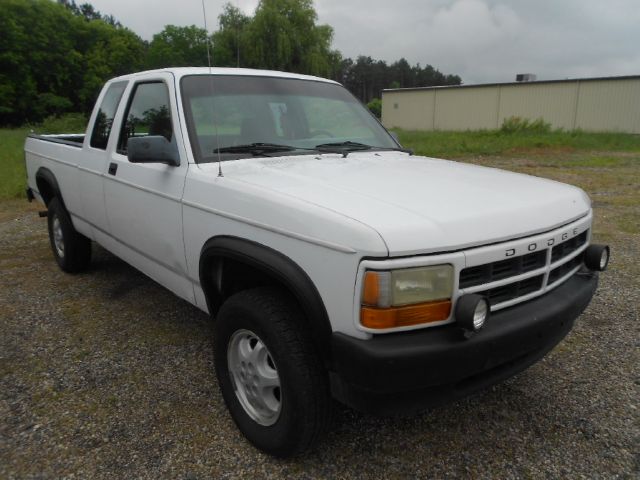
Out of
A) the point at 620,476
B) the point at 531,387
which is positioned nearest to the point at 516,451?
the point at 620,476

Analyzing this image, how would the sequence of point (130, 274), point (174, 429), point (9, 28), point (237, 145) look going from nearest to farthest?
point (174, 429)
point (237, 145)
point (130, 274)
point (9, 28)

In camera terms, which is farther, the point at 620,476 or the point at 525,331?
the point at 620,476

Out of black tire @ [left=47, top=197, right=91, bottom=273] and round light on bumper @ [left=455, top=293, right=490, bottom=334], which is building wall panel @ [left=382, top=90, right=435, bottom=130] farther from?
round light on bumper @ [left=455, top=293, right=490, bottom=334]

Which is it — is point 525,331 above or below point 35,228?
above

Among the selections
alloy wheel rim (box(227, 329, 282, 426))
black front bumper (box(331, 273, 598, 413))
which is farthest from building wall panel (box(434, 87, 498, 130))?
alloy wheel rim (box(227, 329, 282, 426))

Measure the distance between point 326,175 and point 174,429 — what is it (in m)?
1.54

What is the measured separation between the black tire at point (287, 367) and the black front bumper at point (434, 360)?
0.38 ft

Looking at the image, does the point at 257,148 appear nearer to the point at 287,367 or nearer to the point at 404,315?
the point at 287,367

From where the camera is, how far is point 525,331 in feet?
6.82

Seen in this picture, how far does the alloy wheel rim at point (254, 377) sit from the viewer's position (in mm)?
2373

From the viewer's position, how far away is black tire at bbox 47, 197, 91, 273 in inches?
190

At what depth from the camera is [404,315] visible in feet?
6.13

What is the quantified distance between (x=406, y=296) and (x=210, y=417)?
1.47m

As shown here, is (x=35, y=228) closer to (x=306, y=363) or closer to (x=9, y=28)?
(x=306, y=363)
